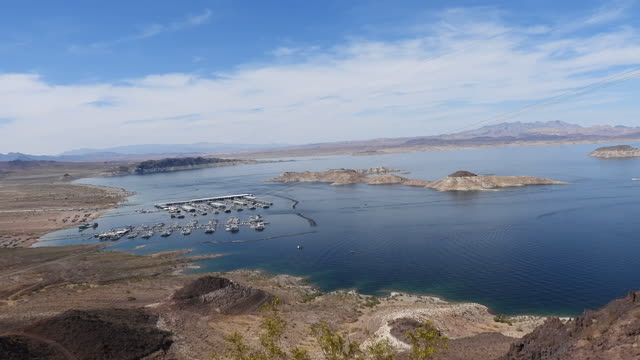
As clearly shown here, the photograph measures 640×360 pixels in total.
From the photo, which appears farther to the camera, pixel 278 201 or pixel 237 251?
pixel 278 201

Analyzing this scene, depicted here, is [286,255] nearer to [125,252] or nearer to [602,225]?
[125,252]

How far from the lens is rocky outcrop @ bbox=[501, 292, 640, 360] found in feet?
56.9

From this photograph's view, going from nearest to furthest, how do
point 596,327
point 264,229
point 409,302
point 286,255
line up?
point 596,327, point 409,302, point 286,255, point 264,229

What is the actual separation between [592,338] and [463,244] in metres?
39.3

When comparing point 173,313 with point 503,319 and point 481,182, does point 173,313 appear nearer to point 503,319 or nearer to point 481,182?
point 503,319

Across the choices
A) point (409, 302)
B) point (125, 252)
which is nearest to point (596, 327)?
point (409, 302)

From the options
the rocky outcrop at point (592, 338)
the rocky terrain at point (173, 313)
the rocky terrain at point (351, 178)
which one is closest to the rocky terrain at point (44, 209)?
the rocky terrain at point (173, 313)

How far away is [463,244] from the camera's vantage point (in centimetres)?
5725

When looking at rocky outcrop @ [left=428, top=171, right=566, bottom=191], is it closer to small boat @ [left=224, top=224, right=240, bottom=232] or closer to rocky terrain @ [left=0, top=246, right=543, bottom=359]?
small boat @ [left=224, top=224, right=240, bottom=232]

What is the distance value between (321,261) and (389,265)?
9008mm

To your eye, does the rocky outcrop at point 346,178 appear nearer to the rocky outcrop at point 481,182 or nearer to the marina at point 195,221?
the rocky outcrop at point 481,182

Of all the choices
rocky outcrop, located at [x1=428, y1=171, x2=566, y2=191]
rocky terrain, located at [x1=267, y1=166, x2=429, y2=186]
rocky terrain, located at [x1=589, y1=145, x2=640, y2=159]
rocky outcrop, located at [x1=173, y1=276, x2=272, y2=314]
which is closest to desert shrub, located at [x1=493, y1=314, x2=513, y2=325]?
rocky outcrop, located at [x1=173, y1=276, x2=272, y2=314]

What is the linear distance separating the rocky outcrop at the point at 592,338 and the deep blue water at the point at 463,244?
15.7 meters

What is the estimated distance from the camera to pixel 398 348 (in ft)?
85.0
